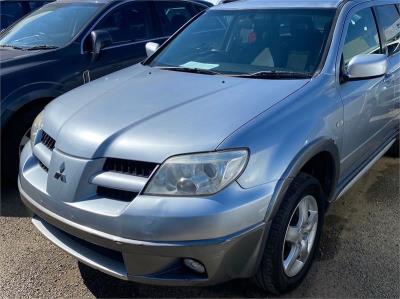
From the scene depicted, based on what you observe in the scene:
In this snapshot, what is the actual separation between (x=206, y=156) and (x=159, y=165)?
232 mm

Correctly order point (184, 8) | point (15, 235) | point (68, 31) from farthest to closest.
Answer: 1. point (184, 8)
2. point (68, 31)
3. point (15, 235)

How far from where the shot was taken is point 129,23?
5320 millimetres

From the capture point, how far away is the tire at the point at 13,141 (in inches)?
156

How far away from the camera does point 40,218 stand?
266cm

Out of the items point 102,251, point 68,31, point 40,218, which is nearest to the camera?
point 102,251

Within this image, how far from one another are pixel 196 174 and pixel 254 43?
1.55m

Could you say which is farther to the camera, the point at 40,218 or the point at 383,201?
the point at 383,201

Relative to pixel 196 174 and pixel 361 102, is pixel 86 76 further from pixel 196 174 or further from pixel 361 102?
pixel 196 174

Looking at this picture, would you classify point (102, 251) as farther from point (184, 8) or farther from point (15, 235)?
point (184, 8)

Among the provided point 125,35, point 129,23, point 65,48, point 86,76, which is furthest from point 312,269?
point 129,23

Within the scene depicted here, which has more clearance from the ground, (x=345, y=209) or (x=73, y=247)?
(x=73, y=247)

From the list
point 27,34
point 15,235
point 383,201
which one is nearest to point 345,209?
point 383,201

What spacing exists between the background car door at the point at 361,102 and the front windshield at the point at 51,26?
2861mm

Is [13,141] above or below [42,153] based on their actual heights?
below
